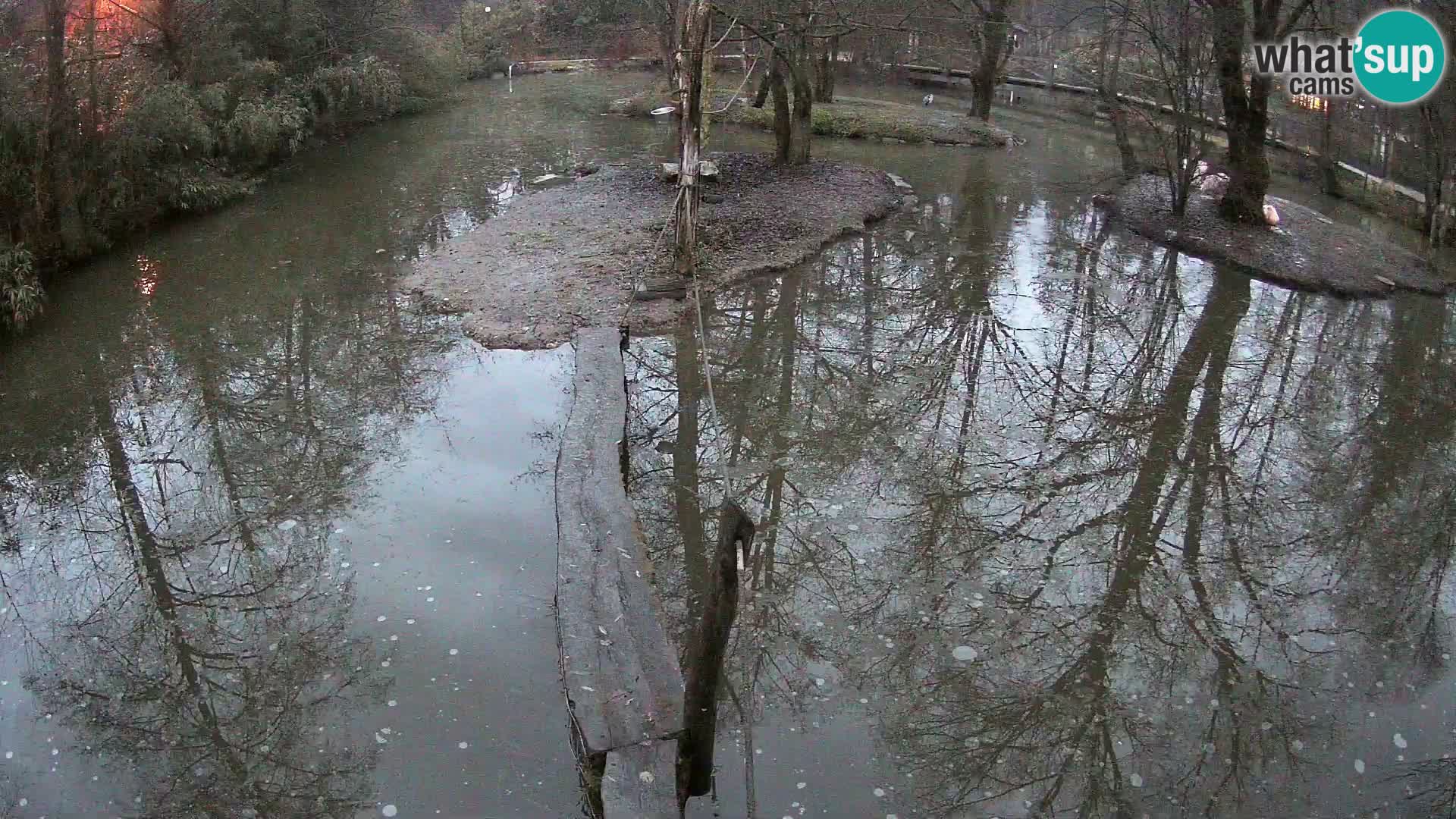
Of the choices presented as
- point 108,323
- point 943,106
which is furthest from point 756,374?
point 943,106

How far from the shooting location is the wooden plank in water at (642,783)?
4.47 metres

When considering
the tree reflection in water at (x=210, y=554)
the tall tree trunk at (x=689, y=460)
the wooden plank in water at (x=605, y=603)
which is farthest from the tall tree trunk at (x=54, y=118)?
the wooden plank in water at (x=605, y=603)

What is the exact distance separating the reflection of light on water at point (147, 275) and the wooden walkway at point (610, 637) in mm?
6982

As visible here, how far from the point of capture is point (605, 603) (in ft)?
19.4

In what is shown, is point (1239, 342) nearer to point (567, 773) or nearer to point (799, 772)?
point (799, 772)

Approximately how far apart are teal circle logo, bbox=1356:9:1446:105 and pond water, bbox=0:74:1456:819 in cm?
340

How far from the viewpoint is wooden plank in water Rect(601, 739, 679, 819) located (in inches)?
176

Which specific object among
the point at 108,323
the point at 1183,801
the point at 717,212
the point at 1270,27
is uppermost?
the point at 1270,27

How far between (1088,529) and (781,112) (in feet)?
40.4

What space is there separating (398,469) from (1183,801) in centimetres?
593

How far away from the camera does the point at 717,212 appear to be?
15.0 meters

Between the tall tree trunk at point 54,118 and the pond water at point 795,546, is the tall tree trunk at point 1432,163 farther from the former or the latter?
the tall tree trunk at point 54,118

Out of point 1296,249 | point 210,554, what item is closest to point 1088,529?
point 210,554

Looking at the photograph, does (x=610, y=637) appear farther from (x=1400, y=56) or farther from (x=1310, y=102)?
(x=1310, y=102)
